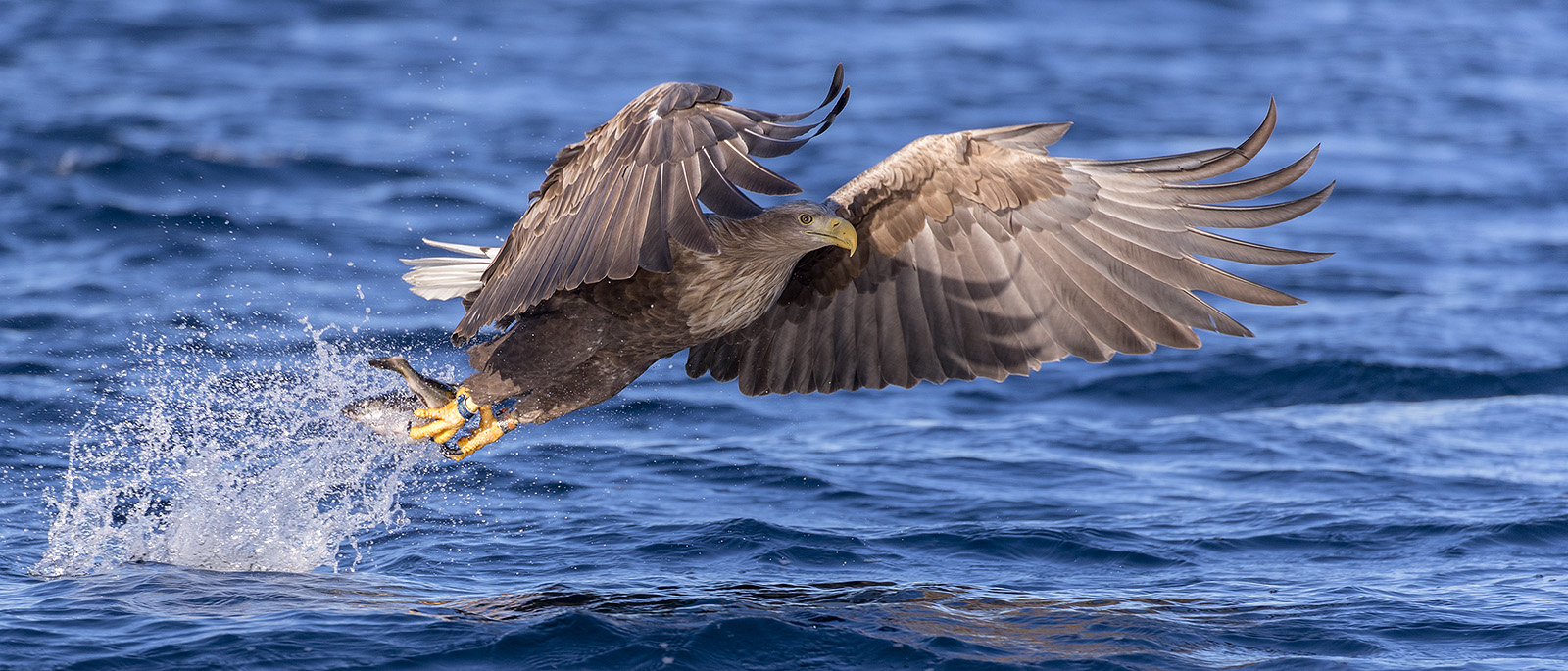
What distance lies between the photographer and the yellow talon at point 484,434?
17.5 ft

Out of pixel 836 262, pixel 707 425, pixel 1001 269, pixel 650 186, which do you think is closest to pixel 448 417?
pixel 836 262

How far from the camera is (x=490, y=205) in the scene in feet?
35.2

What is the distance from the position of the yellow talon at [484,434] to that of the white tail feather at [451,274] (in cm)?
50

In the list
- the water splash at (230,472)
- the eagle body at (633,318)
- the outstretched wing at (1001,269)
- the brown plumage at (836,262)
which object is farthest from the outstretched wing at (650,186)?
the water splash at (230,472)

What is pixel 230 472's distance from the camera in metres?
5.73

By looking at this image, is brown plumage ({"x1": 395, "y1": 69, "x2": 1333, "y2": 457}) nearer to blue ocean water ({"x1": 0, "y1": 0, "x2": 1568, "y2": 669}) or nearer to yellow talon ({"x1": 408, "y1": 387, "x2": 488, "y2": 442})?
yellow talon ({"x1": 408, "y1": 387, "x2": 488, "y2": 442})

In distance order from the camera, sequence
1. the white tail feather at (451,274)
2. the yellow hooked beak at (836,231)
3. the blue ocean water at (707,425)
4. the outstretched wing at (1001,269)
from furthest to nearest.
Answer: the white tail feather at (451,274), the outstretched wing at (1001,269), the blue ocean water at (707,425), the yellow hooked beak at (836,231)

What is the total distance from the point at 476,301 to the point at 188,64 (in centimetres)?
1039

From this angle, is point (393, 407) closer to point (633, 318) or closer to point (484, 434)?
point (484, 434)

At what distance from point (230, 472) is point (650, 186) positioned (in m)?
2.48

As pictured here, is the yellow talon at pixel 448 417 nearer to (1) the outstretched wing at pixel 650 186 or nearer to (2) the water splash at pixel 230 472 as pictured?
(2) the water splash at pixel 230 472

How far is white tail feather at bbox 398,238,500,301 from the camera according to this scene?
18.7 feet

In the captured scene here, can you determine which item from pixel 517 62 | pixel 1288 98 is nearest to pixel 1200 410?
pixel 1288 98

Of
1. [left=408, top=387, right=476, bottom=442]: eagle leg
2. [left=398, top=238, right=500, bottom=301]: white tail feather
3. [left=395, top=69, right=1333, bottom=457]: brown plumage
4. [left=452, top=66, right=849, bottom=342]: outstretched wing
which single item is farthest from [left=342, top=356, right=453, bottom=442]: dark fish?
[left=452, top=66, right=849, bottom=342]: outstretched wing
